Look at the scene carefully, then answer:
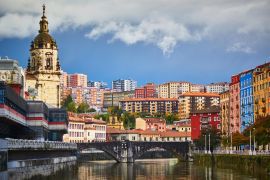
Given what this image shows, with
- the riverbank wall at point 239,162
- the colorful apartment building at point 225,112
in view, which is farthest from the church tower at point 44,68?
the riverbank wall at point 239,162

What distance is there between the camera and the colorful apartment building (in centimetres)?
18262

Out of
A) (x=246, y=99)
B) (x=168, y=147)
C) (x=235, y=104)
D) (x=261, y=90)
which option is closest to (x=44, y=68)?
(x=168, y=147)

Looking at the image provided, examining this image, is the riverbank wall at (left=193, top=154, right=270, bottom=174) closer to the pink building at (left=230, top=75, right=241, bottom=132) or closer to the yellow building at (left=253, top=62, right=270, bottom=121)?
the yellow building at (left=253, top=62, right=270, bottom=121)

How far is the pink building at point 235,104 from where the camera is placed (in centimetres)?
17119

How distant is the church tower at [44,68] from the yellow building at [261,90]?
59333mm

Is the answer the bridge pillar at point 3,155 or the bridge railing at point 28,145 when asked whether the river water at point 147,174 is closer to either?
the bridge pillar at point 3,155

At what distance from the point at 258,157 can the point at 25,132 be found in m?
49.6

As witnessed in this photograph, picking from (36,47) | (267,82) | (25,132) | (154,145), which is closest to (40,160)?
(25,132)

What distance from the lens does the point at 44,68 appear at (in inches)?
7328

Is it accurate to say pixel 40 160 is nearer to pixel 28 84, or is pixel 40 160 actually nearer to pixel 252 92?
pixel 252 92

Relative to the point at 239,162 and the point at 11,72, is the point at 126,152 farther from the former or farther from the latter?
the point at 239,162

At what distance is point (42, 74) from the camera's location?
18588 centimetres

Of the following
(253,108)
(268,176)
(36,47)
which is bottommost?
(268,176)

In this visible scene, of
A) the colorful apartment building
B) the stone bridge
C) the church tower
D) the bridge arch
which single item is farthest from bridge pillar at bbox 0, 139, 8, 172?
the colorful apartment building
